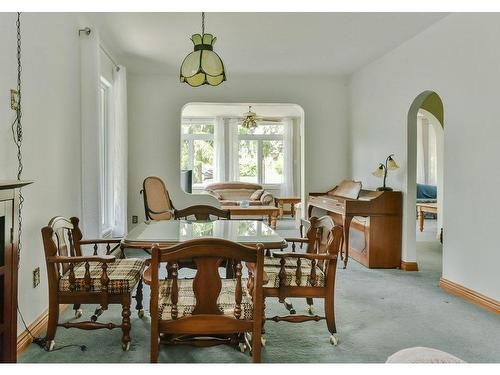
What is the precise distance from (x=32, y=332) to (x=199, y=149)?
8395mm

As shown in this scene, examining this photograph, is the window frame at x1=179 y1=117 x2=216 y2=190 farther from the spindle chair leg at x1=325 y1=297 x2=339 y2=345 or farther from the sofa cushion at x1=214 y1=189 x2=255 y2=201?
the spindle chair leg at x1=325 y1=297 x2=339 y2=345

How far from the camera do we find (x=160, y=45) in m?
4.92

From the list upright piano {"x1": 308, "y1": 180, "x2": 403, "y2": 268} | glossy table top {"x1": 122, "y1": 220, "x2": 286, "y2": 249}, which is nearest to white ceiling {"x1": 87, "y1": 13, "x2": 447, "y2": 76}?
upright piano {"x1": 308, "y1": 180, "x2": 403, "y2": 268}

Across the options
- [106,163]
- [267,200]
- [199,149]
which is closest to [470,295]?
[106,163]

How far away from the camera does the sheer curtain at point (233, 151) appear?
428 inches

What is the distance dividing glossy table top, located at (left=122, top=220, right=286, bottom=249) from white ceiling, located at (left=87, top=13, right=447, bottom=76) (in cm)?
195

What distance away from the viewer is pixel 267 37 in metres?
4.61

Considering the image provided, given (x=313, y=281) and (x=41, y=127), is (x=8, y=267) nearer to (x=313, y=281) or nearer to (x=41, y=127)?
(x=41, y=127)

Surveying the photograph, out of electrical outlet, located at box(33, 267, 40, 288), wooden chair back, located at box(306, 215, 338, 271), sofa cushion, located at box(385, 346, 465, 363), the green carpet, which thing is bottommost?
the green carpet

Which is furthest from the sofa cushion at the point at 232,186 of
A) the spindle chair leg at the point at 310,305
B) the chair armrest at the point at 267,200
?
the spindle chair leg at the point at 310,305

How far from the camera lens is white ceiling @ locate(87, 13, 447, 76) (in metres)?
4.03

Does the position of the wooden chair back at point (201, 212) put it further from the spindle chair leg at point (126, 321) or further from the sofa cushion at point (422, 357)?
the sofa cushion at point (422, 357)
